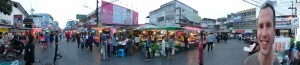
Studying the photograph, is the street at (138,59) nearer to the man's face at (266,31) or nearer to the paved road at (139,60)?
the paved road at (139,60)

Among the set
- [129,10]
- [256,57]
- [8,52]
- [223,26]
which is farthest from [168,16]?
[256,57]

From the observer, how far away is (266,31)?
154 cm

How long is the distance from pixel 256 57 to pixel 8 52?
60.8 feet

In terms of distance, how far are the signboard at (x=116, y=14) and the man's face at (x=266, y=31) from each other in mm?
42506

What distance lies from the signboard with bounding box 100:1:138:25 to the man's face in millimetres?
42506

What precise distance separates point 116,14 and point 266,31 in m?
52.0

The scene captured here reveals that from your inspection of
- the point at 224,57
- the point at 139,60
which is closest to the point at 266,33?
the point at 139,60

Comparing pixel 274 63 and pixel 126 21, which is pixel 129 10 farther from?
pixel 274 63

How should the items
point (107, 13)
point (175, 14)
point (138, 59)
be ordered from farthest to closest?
1. point (175, 14)
2. point (107, 13)
3. point (138, 59)

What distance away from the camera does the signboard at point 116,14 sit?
4759cm

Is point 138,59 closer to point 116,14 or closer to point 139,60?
point 139,60

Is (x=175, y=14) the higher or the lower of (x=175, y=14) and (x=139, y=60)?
the higher

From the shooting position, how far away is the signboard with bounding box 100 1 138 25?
156ft

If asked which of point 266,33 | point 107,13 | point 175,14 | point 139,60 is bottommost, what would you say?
point 139,60
